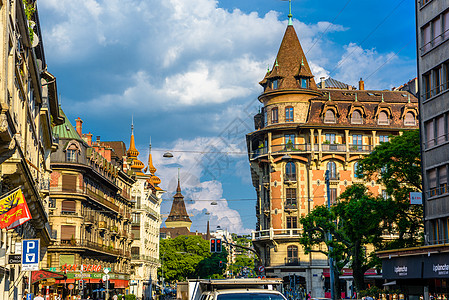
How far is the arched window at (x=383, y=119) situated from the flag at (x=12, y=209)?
65.1m

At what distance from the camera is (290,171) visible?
80.7 metres

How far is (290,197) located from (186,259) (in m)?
63.3

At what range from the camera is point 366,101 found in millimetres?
82938

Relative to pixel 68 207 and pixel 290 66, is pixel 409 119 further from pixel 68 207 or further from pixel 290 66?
pixel 68 207

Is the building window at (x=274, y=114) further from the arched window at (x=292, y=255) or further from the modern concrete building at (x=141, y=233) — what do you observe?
the modern concrete building at (x=141, y=233)

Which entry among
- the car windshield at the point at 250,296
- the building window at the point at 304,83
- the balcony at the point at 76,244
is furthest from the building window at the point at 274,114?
the car windshield at the point at 250,296

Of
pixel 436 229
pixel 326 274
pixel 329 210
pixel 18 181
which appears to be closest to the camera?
pixel 18 181

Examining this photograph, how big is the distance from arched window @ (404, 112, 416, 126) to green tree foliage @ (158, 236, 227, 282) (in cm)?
6274

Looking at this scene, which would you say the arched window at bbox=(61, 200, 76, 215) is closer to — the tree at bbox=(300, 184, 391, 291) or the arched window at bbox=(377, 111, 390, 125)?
the tree at bbox=(300, 184, 391, 291)

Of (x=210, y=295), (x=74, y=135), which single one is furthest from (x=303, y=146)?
(x=210, y=295)

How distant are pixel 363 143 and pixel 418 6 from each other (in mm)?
36716

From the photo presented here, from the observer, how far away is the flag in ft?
67.0

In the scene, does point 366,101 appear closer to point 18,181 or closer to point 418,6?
point 418,6

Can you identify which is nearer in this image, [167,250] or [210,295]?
[210,295]
